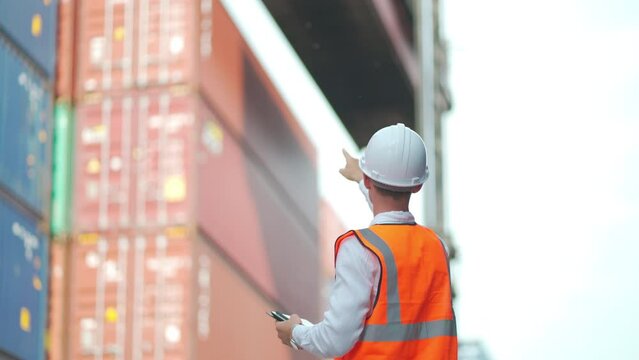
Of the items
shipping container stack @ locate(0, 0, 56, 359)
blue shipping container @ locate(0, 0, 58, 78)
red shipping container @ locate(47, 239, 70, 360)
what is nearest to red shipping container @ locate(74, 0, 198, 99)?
blue shipping container @ locate(0, 0, 58, 78)

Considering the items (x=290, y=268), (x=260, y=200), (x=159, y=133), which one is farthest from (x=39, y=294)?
(x=290, y=268)

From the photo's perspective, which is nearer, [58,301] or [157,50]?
[58,301]

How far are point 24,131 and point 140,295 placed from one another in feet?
9.63

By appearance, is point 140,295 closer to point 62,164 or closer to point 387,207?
point 62,164

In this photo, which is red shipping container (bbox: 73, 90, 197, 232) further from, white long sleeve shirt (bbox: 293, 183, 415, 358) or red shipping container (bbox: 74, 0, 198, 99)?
white long sleeve shirt (bbox: 293, 183, 415, 358)

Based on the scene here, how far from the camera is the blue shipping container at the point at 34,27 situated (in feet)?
55.8

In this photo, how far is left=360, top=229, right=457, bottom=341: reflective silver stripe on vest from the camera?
3.09 meters

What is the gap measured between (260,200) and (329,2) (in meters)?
4.46

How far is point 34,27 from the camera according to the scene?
1817 cm

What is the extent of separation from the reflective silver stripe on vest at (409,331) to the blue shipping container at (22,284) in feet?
45.2

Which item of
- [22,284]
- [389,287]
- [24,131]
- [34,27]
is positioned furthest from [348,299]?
[34,27]

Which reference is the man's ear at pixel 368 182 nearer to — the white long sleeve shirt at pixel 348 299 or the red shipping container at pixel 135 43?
the white long sleeve shirt at pixel 348 299

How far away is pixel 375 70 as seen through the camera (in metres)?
29.6

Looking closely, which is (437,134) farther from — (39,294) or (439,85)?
(39,294)
